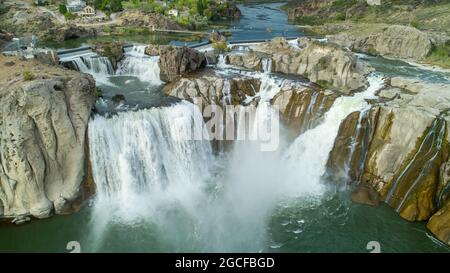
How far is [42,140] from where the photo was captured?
1570 centimetres


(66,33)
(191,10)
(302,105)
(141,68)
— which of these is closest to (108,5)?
(191,10)

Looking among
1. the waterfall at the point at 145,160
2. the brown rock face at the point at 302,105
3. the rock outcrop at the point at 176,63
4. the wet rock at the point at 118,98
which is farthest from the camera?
the rock outcrop at the point at 176,63

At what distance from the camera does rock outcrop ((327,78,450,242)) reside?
→ 16.4 m

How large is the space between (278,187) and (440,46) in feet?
87.9

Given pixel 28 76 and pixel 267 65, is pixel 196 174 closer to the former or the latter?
pixel 28 76

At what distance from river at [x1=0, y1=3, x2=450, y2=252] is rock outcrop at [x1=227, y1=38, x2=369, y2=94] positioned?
1778mm

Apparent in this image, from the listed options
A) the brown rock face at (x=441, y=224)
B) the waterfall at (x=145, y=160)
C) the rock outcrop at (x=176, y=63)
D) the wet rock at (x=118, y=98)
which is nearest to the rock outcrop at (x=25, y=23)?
the rock outcrop at (x=176, y=63)

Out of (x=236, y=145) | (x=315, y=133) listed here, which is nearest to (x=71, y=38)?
(x=236, y=145)

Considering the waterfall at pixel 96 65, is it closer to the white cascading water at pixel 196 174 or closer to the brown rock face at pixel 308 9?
the white cascading water at pixel 196 174

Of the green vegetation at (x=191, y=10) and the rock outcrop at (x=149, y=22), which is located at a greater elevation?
the green vegetation at (x=191, y=10)

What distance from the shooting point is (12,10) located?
60.1 metres

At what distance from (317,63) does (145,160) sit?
Result: 14326 millimetres

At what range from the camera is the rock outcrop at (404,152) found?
646 inches

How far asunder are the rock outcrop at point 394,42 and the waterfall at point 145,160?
80.4 feet
